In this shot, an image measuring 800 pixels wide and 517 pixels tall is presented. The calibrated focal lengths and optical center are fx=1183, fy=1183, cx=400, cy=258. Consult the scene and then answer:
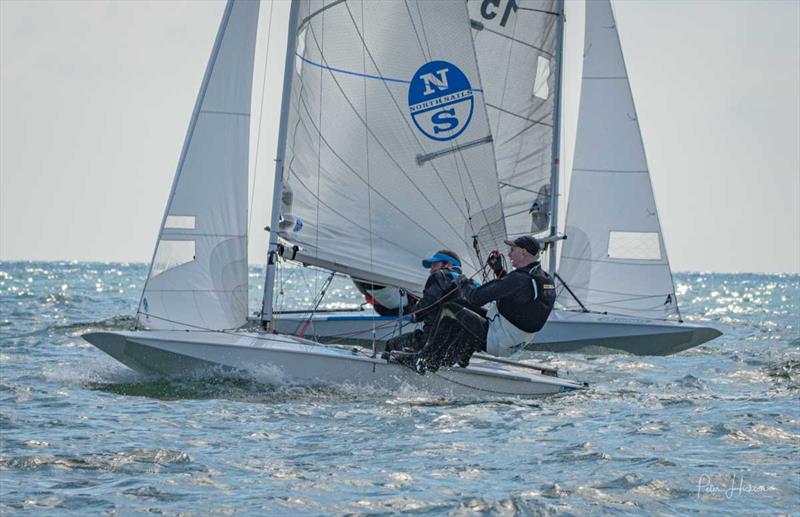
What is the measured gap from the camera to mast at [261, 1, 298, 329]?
12148 millimetres

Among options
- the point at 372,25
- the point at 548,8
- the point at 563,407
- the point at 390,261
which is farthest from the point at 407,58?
the point at 548,8

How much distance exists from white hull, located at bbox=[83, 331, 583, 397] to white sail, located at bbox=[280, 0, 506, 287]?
184 centimetres

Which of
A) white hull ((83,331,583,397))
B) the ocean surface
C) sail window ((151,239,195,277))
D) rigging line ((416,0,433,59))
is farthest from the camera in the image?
rigging line ((416,0,433,59))

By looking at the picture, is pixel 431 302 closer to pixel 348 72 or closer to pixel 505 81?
pixel 348 72

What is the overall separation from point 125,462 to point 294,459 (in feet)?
3.69

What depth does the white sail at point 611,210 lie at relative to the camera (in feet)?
60.9

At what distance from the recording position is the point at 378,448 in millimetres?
8547

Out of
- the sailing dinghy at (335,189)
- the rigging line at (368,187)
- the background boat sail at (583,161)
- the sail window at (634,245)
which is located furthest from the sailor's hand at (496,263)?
the sail window at (634,245)

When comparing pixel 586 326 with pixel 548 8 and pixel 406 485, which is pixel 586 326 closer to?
pixel 548 8

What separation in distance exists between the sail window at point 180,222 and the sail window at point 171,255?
0.15m

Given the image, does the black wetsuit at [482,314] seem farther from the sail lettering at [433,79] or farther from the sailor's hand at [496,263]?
the sail lettering at [433,79]

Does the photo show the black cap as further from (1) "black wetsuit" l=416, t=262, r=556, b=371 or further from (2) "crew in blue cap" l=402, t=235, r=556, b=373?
(1) "black wetsuit" l=416, t=262, r=556, b=371

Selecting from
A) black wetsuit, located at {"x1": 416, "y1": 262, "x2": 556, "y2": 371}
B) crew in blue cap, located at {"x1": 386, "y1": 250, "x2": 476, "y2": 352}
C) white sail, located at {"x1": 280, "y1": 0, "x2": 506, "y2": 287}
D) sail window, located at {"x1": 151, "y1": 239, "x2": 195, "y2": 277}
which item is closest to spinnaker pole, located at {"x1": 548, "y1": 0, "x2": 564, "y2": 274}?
Result: white sail, located at {"x1": 280, "y1": 0, "x2": 506, "y2": 287}

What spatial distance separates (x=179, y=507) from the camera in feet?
22.0
